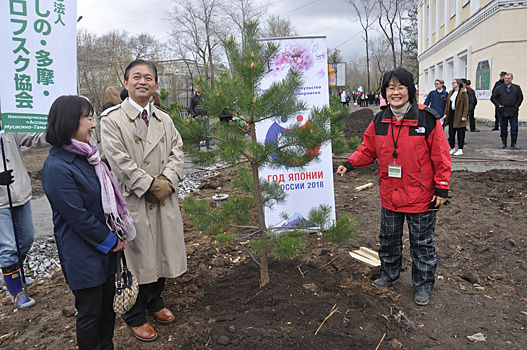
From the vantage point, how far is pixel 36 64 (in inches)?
135

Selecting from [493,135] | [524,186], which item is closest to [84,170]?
[524,186]

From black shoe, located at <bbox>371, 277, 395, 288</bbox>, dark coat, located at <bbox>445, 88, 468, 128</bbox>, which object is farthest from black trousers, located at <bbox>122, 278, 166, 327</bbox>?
dark coat, located at <bbox>445, 88, 468, 128</bbox>

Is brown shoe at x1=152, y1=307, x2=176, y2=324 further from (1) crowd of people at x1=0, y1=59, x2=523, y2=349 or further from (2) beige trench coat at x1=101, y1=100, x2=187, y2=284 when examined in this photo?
(2) beige trench coat at x1=101, y1=100, x2=187, y2=284

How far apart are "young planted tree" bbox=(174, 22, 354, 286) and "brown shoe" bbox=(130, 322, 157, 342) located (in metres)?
0.84

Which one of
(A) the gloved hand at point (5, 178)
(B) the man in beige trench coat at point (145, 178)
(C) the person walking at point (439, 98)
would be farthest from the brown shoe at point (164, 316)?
(C) the person walking at point (439, 98)

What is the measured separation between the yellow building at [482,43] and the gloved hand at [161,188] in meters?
16.0

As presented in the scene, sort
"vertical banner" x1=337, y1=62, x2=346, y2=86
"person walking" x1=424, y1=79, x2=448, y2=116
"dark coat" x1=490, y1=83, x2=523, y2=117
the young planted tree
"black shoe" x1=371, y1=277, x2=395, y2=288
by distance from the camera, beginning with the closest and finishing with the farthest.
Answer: the young planted tree
"black shoe" x1=371, y1=277, x2=395, y2=288
"dark coat" x1=490, y1=83, x2=523, y2=117
"person walking" x1=424, y1=79, x2=448, y2=116
"vertical banner" x1=337, y1=62, x2=346, y2=86

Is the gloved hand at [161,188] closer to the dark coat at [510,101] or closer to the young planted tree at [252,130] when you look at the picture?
the young planted tree at [252,130]

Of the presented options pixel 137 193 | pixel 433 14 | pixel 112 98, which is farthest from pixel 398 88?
pixel 433 14

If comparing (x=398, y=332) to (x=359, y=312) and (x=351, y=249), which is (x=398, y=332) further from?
(x=351, y=249)

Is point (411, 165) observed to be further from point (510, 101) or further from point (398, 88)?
point (510, 101)

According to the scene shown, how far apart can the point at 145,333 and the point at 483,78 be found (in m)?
17.7

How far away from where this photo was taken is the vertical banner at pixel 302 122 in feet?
15.2

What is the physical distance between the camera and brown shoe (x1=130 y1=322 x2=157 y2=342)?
2.87 m
